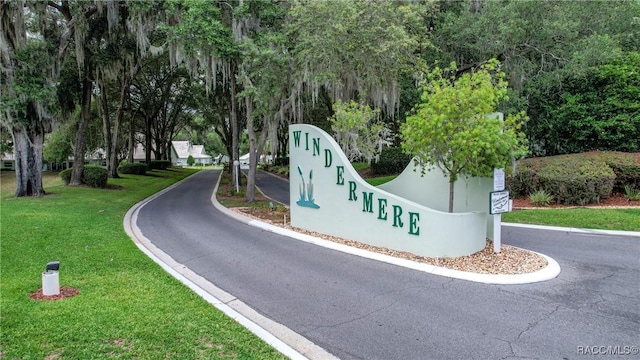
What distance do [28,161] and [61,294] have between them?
46.0ft

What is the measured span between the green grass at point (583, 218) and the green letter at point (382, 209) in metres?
5.35

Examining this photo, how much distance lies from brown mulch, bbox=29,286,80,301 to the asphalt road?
1956mm

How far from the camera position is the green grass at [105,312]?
12.4 feet

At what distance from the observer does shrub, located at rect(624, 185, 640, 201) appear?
12672 millimetres

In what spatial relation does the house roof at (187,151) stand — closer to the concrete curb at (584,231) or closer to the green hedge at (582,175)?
the green hedge at (582,175)

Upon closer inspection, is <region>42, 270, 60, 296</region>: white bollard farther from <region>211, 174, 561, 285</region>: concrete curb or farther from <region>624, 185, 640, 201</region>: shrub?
<region>624, 185, 640, 201</region>: shrub

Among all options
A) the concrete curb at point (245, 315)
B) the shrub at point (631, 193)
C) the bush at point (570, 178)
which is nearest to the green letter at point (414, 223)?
the concrete curb at point (245, 315)

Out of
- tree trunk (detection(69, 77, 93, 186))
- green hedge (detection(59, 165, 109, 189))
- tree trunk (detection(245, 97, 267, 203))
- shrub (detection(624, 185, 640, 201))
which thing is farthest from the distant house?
shrub (detection(624, 185, 640, 201))

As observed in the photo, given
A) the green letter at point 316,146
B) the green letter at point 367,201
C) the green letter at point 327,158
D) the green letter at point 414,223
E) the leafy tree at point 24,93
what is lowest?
the green letter at point 414,223

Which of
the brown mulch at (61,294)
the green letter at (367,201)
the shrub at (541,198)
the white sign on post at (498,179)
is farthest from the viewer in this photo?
the shrub at (541,198)

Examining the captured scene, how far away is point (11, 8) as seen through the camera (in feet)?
48.6

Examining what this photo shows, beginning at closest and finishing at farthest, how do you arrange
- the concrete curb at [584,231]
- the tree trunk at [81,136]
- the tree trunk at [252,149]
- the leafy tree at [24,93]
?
the concrete curb at [584,231], the leafy tree at [24,93], the tree trunk at [252,149], the tree trunk at [81,136]

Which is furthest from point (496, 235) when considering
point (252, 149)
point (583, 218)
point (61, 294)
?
point (252, 149)

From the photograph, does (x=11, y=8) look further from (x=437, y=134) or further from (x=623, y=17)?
(x=623, y=17)
